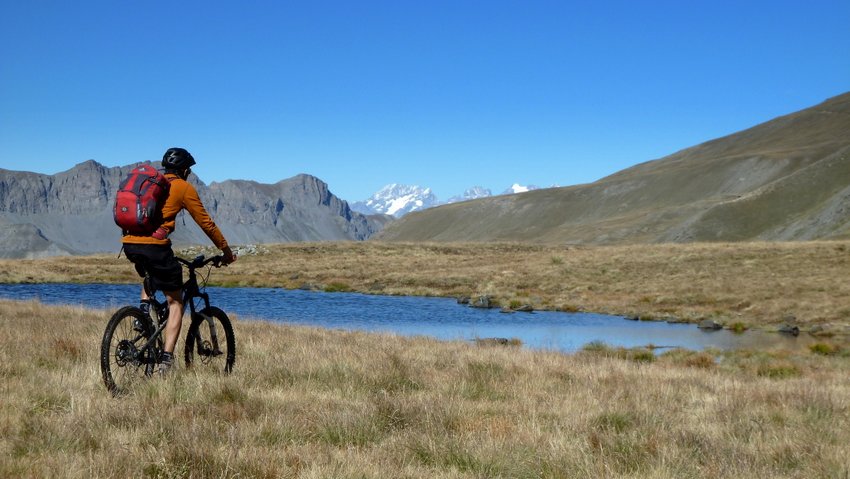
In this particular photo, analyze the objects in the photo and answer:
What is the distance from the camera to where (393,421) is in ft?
22.0

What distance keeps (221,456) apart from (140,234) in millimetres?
3292

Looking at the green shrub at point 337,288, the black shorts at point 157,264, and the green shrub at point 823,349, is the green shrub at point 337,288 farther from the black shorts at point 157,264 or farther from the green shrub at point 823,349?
the black shorts at point 157,264

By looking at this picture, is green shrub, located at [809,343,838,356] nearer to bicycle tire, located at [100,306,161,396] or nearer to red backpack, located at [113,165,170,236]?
bicycle tire, located at [100,306,161,396]

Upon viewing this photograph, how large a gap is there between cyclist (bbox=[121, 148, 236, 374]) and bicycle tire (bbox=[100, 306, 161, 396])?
192 mm

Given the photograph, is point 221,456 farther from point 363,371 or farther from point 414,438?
point 363,371

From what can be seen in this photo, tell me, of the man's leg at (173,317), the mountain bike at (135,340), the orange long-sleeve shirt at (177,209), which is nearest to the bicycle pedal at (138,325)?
the mountain bike at (135,340)

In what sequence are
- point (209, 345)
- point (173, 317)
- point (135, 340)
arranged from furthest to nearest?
1. point (209, 345)
2. point (173, 317)
3. point (135, 340)

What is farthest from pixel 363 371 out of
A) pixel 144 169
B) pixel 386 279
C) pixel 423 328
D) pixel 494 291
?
pixel 386 279

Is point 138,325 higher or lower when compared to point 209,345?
higher

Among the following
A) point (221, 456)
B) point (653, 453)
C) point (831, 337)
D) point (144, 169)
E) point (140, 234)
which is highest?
point (144, 169)

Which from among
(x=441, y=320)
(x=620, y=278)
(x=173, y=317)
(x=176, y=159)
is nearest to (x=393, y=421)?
(x=173, y=317)

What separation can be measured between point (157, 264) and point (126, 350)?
0.97 m

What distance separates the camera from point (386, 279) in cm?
6169

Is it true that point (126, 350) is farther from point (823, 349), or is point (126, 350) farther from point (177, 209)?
point (823, 349)
